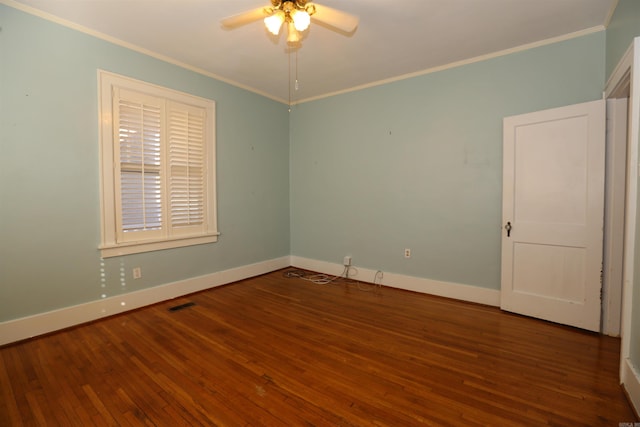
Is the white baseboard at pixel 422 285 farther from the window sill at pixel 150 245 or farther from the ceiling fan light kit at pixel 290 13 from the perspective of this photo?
the ceiling fan light kit at pixel 290 13

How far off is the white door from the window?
3.52m

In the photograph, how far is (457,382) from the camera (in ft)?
6.41

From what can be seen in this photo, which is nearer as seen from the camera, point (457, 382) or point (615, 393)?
point (615, 393)

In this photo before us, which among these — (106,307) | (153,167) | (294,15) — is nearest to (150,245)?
(106,307)

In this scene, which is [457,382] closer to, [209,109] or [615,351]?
[615,351]

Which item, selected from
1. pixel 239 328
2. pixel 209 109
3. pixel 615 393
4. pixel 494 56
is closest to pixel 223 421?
pixel 239 328

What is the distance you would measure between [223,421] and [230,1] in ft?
9.69

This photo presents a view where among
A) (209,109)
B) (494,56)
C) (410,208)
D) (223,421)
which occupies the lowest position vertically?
(223,421)

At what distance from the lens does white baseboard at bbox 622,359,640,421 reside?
5.45 feet

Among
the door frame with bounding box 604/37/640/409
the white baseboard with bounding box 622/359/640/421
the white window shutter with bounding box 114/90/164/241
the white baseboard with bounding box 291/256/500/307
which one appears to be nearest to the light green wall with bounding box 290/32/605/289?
the white baseboard with bounding box 291/256/500/307

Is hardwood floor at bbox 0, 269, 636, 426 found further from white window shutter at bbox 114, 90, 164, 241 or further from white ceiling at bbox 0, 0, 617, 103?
white ceiling at bbox 0, 0, 617, 103

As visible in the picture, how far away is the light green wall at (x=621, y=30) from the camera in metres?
1.96

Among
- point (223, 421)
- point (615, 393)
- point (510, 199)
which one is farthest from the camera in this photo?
point (510, 199)

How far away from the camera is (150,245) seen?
10.7ft
